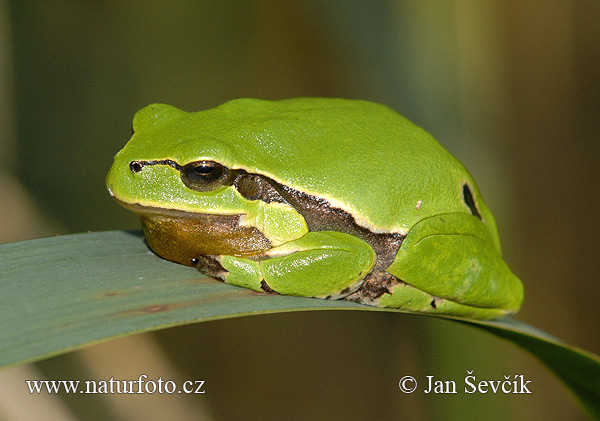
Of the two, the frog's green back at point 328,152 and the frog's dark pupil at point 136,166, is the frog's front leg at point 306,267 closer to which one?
the frog's green back at point 328,152

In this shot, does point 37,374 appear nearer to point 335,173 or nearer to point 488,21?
point 335,173

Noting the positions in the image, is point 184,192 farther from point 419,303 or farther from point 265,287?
point 419,303

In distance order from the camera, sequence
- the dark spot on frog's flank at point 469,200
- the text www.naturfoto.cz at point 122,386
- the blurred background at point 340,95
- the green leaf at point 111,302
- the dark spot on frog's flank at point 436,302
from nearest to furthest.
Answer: the green leaf at point 111,302, the dark spot on frog's flank at point 436,302, the dark spot on frog's flank at point 469,200, the text www.naturfoto.cz at point 122,386, the blurred background at point 340,95

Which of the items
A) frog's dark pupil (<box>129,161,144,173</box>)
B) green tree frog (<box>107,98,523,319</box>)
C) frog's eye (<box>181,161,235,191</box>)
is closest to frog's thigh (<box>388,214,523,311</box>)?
green tree frog (<box>107,98,523,319</box>)

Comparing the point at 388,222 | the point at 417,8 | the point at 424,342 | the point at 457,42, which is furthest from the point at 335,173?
the point at 457,42

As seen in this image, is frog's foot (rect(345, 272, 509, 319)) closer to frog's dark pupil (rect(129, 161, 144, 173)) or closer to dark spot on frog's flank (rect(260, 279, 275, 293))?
dark spot on frog's flank (rect(260, 279, 275, 293))

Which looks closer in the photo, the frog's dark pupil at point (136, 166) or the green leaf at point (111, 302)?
the green leaf at point (111, 302)

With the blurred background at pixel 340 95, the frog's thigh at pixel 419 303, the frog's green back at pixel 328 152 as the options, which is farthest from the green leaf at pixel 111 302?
the blurred background at pixel 340 95
